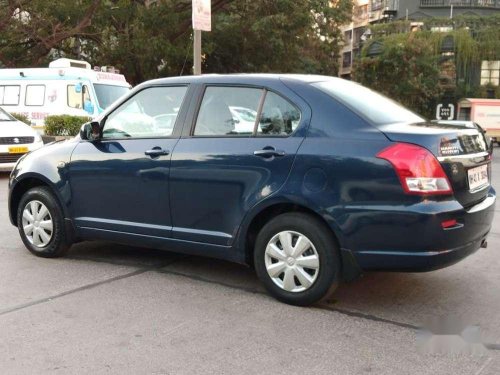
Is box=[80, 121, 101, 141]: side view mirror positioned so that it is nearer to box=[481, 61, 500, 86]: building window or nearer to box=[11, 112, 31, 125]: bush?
box=[11, 112, 31, 125]: bush

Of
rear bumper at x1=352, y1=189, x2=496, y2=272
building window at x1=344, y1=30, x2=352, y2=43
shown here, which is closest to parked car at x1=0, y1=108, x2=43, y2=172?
rear bumper at x1=352, y1=189, x2=496, y2=272

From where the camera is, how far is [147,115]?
517 cm

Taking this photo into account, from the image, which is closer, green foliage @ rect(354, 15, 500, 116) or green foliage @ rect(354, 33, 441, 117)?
green foliage @ rect(354, 33, 441, 117)

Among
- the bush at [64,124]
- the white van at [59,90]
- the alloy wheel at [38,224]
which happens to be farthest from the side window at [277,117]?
the white van at [59,90]

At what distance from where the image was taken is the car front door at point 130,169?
495cm

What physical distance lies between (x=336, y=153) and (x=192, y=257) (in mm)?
2196

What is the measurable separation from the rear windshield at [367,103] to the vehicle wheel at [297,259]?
858 mm

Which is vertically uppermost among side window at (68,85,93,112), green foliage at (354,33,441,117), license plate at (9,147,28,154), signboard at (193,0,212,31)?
green foliage at (354,33,441,117)

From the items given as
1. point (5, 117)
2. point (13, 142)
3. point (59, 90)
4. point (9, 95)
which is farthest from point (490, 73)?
point (13, 142)

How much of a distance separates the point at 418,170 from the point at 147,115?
7.81ft

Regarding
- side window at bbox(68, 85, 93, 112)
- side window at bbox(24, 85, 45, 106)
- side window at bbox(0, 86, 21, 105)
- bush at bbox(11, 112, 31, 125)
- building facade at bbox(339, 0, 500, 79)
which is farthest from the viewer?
building facade at bbox(339, 0, 500, 79)

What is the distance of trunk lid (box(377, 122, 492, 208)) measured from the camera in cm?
400

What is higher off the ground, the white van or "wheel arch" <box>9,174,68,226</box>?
the white van

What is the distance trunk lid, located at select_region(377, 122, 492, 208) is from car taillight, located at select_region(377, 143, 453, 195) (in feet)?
0.16
